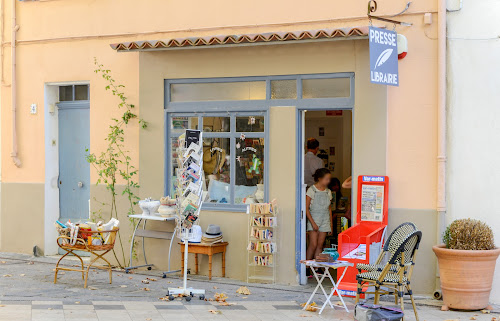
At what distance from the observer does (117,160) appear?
1155cm

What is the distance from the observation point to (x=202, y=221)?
11.0 metres

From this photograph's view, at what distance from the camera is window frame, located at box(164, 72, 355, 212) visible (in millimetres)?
10242

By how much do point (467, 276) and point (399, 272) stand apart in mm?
1350

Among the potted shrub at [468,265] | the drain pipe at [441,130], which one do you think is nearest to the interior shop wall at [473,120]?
the drain pipe at [441,130]

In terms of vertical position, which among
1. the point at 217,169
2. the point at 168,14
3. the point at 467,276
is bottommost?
the point at 467,276

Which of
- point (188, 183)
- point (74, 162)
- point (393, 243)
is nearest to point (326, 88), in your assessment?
point (188, 183)

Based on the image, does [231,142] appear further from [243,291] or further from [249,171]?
[243,291]

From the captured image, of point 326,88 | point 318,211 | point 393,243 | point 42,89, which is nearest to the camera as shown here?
point 393,243

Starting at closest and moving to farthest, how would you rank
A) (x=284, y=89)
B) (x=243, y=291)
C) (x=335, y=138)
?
1. (x=243, y=291)
2. (x=284, y=89)
3. (x=335, y=138)

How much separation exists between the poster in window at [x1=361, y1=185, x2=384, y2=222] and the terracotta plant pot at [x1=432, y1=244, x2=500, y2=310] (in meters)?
1.04

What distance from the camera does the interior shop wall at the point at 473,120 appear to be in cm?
962

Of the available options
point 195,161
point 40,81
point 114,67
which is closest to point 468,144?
point 195,161

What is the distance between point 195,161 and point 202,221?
2.05m

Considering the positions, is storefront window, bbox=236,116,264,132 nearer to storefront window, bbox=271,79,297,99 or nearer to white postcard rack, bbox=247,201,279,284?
storefront window, bbox=271,79,297,99
